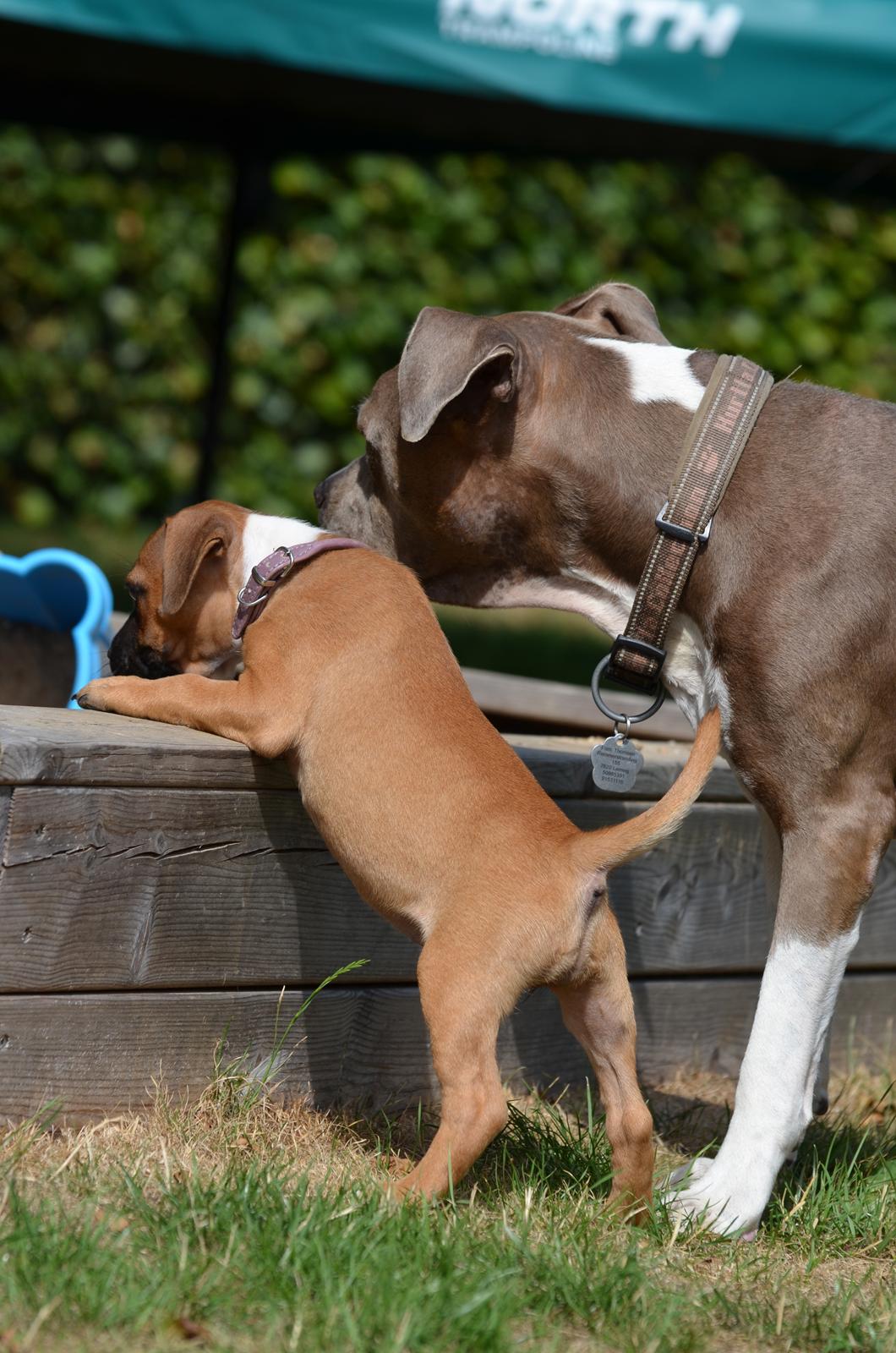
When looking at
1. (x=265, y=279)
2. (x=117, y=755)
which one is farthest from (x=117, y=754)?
(x=265, y=279)

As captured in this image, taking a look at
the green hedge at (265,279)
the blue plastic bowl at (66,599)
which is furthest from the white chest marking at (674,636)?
the green hedge at (265,279)

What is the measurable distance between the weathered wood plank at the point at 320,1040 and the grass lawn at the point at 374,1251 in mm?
73

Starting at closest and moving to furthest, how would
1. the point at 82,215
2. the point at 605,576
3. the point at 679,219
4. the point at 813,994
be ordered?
the point at 813,994, the point at 605,576, the point at 82,215, the point at 679,219

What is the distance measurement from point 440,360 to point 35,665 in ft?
5.63

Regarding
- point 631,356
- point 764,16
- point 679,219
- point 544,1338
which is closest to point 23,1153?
point 544,1338

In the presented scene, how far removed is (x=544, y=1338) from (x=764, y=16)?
346cm

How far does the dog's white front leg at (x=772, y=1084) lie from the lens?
9.27 feet

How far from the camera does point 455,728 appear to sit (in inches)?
113

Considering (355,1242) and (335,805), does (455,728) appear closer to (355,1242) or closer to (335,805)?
(335,805)

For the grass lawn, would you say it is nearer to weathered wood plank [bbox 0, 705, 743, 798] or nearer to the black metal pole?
weathered wood plank [bbox 0, 705, 743, 798]

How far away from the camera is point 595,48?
415 centimetres

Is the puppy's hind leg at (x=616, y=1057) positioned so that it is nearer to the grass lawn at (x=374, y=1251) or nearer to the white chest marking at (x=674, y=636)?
the grass lawn at (x=374, y=1251)

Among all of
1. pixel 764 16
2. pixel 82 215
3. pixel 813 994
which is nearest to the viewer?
pixel 813 994

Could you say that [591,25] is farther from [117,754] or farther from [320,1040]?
[320,1040]
